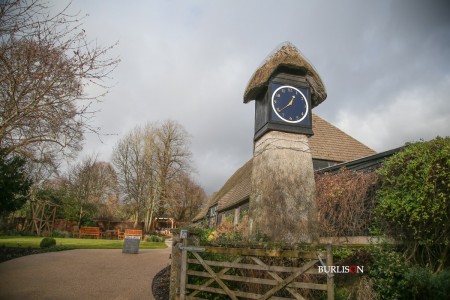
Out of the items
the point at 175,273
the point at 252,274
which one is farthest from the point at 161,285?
the point at 252,274

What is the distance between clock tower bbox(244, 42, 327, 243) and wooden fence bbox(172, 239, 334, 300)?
1.35m

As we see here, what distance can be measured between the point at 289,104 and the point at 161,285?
19.5 ft

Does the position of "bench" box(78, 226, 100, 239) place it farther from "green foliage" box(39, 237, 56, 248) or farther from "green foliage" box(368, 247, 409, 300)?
"green foliage" box(368, 247, 409, 300)

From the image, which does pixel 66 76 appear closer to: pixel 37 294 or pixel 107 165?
pixel 37 294

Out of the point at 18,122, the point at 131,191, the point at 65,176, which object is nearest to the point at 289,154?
the point at 18,122

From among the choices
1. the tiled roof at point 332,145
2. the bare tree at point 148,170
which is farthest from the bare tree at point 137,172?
the tiled roof at point 332,145

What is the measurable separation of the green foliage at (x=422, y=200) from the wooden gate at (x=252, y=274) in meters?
2.31

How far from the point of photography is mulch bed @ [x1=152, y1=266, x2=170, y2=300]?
673cm

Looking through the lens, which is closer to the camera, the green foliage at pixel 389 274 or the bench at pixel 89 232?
the green foliage at pixel 389 274

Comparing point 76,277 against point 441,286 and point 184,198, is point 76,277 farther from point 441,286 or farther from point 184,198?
point 184,198

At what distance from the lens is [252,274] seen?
5516 millimetres

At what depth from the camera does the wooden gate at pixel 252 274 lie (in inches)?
181

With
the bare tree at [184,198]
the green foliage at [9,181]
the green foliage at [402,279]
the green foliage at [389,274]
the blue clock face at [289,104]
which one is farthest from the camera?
the bare tree at [184,198]

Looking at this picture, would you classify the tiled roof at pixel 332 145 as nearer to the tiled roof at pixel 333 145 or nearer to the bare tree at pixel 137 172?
the tiled roof at pixel 333 145
